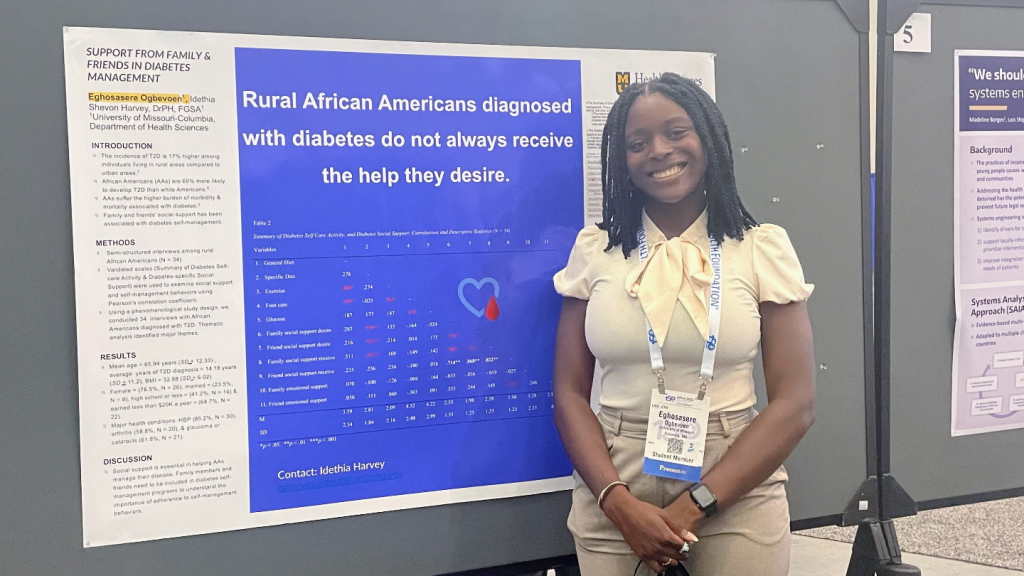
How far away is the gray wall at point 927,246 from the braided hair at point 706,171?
0.64m

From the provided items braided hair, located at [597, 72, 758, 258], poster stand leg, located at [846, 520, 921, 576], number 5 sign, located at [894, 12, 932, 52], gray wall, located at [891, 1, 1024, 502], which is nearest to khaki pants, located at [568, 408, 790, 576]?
braided hair, located at [597, 72, 758, 258]

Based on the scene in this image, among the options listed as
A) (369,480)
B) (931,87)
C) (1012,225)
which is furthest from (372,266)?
(1012,225)

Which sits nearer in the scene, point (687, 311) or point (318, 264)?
point (687, 311)

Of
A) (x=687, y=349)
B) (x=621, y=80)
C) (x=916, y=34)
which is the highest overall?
(x=916, y=34)

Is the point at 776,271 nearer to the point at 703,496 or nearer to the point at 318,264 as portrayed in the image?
the point at 703,496

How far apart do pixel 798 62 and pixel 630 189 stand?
0.64 meters

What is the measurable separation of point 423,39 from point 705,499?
1059mm

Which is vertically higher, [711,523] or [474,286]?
[474,286]

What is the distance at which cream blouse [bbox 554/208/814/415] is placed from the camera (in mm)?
1347

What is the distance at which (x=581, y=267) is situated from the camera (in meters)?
1.50

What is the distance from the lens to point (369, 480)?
159 cm

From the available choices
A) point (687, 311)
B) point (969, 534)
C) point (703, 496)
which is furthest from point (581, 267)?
point (969, 534)

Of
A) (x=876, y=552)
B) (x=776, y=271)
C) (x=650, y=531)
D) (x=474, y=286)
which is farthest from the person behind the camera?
(x=876, y=552)

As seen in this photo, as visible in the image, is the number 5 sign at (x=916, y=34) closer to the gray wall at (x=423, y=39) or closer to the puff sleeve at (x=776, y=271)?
the gray wall at (x=423, y=39)
